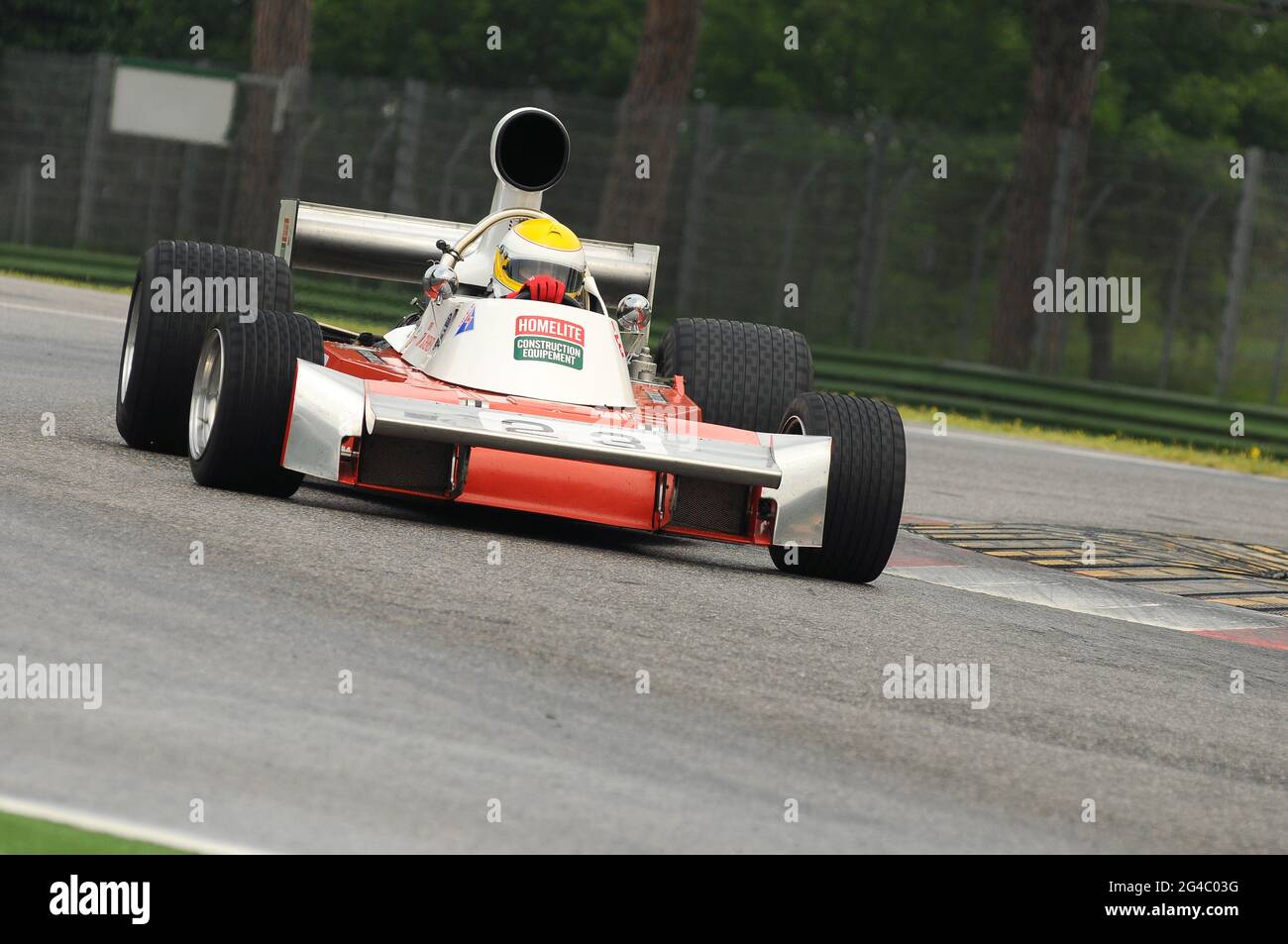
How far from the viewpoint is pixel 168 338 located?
8.45m

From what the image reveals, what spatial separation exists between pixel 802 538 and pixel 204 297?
2.78m

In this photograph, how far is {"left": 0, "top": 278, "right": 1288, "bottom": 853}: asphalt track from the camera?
430 centimetres

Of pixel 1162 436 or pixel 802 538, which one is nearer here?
pixel 802 538

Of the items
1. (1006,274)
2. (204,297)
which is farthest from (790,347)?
(1006,274)

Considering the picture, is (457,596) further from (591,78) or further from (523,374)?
(591,78)

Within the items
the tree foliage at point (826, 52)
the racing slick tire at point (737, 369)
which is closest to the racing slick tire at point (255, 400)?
the racing slick tire at point (737, 369)

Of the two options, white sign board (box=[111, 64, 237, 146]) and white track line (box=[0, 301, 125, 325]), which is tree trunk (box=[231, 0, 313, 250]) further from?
white track line (box=[0, 301, 125, 325])

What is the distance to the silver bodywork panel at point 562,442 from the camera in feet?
24.2

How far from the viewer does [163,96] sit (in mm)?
25656

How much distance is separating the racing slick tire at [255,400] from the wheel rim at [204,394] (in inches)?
2.3

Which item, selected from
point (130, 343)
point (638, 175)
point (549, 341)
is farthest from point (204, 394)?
point (638, 175)

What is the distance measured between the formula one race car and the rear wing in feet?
2.40

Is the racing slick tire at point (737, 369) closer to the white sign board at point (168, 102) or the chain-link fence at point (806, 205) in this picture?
the chain-link fence at point (806, 205)
